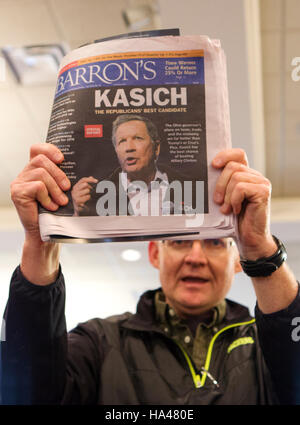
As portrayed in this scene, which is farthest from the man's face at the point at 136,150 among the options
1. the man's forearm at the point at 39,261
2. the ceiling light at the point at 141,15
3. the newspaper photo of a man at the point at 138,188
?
the ceiling light at the point at 141,15

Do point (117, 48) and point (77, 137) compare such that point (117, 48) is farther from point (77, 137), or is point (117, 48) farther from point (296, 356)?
point (296, 356)

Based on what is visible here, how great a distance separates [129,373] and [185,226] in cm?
43

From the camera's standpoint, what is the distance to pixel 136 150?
724 millimetres

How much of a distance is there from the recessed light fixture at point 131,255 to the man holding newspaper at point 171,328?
3.18m

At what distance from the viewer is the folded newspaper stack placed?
2.34 ft

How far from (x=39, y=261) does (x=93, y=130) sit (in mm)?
252

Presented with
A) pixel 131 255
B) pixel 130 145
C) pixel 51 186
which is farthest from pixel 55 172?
pixel 131 255

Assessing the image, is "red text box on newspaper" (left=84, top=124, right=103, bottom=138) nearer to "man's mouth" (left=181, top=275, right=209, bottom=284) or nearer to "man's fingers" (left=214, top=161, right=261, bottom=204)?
"man's fingers" (left=214, top=161, right=261, bottom=204)

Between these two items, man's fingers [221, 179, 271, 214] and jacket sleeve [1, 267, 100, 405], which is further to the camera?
jacket sleeve [1, 267, 100, 405]

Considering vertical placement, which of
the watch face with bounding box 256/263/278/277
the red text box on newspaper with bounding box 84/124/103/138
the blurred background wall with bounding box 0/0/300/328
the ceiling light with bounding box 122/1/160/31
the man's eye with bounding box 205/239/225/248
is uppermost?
the ceiling light with bounding box 122/1/160/31

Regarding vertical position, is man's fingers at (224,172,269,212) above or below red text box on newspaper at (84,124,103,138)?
below

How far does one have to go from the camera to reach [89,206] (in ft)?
2.37

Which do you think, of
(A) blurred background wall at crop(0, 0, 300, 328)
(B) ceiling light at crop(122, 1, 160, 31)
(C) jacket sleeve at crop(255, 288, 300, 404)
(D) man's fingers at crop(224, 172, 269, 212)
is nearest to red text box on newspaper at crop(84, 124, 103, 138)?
(D) man's fingers at crop(224, 172, 269, 212)
